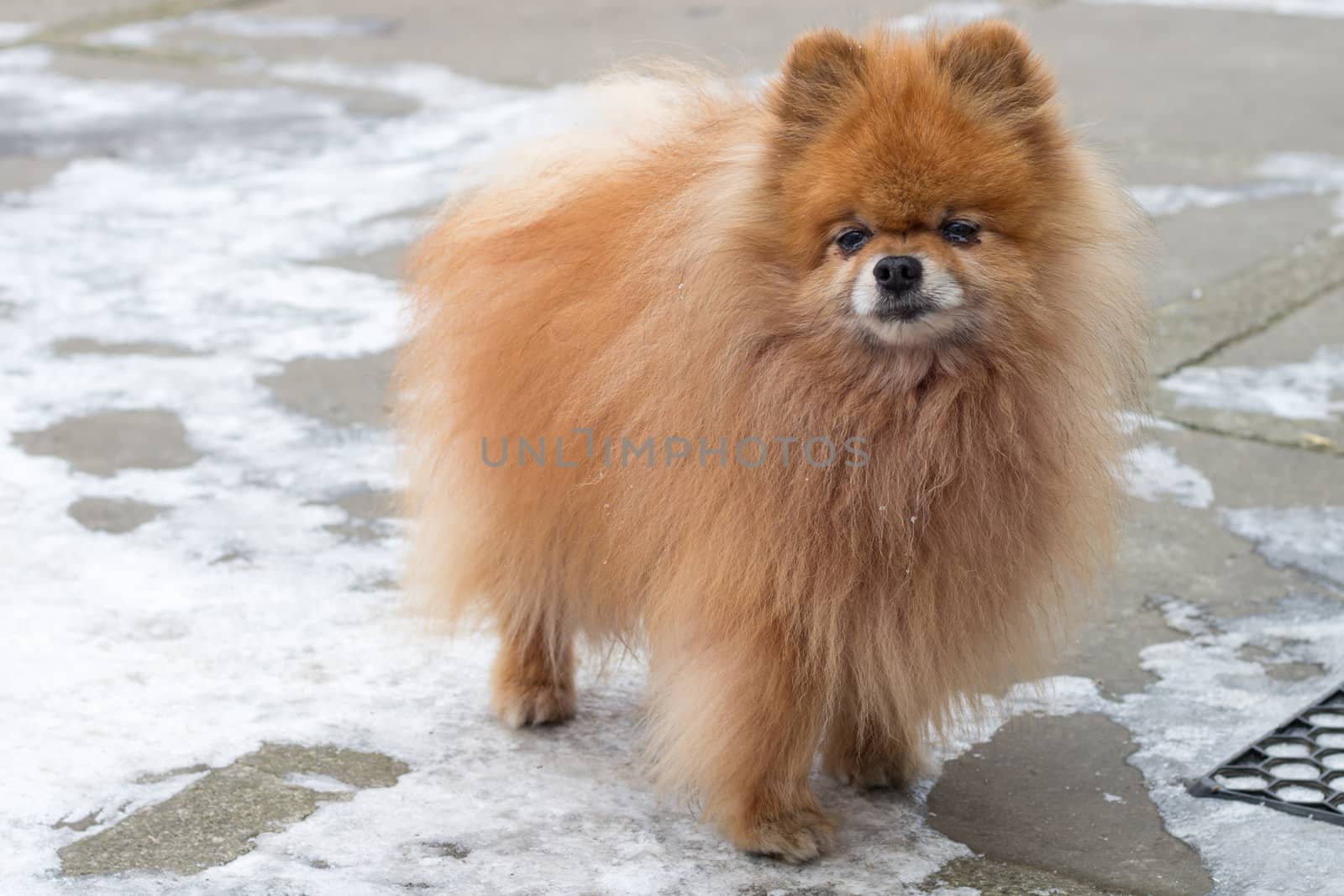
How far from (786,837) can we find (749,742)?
0.17 metres

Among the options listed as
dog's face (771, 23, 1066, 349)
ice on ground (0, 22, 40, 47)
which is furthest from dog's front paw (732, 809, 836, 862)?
ice on ground (0, 22, 40, 47)

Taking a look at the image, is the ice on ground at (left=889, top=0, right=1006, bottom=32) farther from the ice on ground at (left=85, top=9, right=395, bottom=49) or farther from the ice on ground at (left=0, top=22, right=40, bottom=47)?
the ice on ground at (left=0, top=22, right=40, bottom=47)

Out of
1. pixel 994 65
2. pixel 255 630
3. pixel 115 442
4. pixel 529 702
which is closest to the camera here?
pixel 994 65

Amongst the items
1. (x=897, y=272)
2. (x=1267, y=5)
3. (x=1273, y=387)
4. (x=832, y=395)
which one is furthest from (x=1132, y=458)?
(x=1267, y=5)

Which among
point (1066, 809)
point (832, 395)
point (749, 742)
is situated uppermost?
point (832, 395)

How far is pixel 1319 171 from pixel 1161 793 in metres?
3.73

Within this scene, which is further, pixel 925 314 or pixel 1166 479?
pixel 1166 479

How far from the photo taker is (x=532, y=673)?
2953 mm

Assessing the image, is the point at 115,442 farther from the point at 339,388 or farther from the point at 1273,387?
the point at 1273,387

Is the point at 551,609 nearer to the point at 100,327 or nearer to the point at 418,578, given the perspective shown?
the point at 418,578

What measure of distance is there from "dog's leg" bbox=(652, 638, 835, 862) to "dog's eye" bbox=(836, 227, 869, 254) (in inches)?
24.5

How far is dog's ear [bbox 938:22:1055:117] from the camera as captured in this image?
2334 mm

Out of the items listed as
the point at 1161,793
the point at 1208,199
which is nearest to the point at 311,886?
the point at 1161,793

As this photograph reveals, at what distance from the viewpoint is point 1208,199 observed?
5492 millimetres
